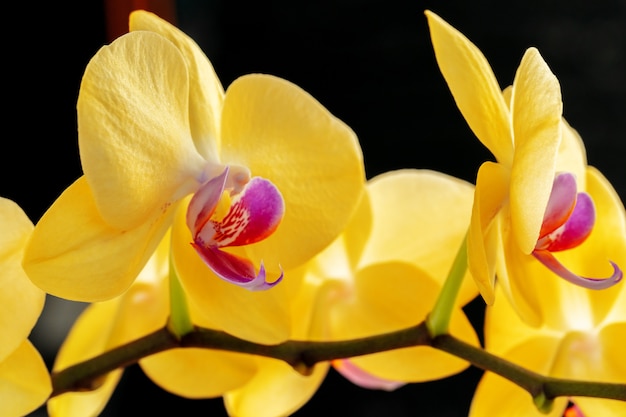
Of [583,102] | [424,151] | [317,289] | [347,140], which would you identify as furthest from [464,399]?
[347,140]

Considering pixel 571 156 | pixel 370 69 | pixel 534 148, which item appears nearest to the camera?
pixel 534 148

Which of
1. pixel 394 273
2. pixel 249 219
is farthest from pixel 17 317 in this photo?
pixel 394 273

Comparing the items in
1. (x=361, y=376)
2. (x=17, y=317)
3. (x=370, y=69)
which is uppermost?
(x=17, y=317)

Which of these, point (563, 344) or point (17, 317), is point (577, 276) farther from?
point (17, 317)

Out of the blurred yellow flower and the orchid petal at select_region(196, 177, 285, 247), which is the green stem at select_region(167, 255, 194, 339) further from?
the blurred yellow flower

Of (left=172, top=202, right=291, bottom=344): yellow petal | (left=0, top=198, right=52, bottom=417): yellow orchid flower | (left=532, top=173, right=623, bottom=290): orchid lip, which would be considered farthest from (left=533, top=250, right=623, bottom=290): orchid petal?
(left=0, top=198, right=52, bottom=417): yellow orchid flower
